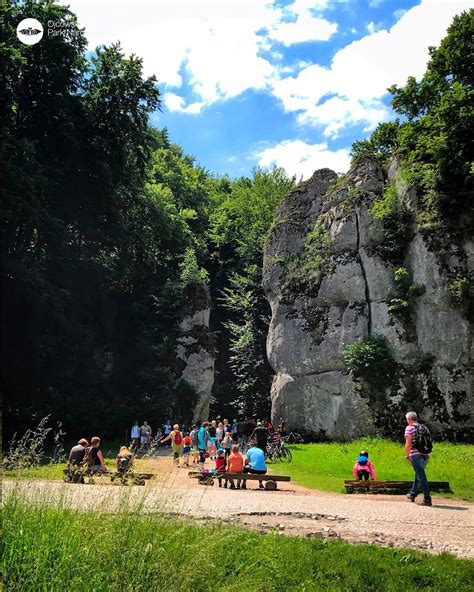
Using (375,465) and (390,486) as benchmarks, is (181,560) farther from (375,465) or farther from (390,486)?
(375,465)

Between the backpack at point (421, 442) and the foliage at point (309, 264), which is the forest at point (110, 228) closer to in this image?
the foliage at point (309, 264)

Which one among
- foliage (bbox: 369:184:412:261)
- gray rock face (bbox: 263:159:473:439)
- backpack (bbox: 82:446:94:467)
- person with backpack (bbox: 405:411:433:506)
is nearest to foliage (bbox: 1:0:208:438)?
gray rock face (bbox: 263:159:473:439)

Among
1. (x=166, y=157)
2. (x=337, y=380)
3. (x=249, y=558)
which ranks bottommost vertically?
(x=249, y=558)

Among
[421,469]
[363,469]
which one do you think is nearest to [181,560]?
[421,469]

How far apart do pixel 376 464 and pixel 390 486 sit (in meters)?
5.39

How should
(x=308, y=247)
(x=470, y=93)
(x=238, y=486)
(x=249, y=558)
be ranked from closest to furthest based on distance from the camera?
(x=249, y=558) < (x=238, y=486) < (x=470, y=93) < (x=308, y=247)

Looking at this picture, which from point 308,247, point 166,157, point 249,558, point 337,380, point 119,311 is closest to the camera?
point 249,558

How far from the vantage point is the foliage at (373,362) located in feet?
80.6

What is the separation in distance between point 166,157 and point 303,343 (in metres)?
33.3

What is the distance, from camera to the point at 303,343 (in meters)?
28.2

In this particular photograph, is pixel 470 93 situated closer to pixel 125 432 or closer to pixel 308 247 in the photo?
pixel 308 247

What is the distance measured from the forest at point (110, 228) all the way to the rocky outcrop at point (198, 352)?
629 mm

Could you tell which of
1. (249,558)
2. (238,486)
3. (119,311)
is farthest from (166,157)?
(249,558)

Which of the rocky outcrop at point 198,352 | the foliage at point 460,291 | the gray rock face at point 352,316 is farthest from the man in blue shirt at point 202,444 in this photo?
the rocky outcrop at point 198,352
